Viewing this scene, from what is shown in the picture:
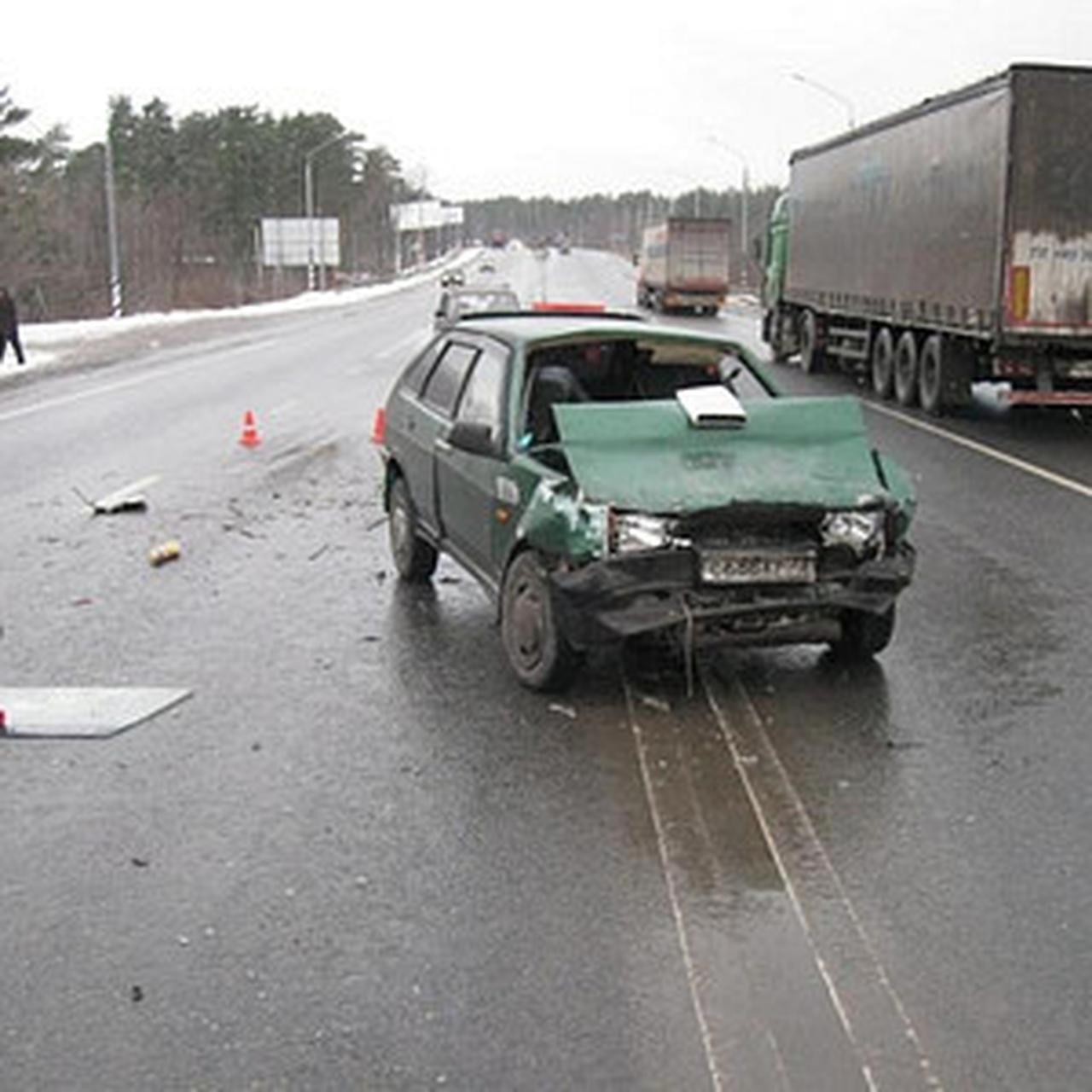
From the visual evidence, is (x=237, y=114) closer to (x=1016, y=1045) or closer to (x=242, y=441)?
(x=242, y=441)

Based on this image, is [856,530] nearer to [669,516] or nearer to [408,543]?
[669,516]

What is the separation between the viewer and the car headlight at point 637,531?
617 cm

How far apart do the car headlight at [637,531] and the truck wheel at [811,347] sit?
19.9 metres

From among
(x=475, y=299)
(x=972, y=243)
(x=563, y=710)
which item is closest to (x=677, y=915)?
(x=563, y=710)

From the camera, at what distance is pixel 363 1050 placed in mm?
3529

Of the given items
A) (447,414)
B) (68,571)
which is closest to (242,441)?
(68,571)

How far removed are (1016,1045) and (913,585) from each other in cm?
551

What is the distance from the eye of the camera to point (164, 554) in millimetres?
9719

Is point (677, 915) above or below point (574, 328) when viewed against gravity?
below

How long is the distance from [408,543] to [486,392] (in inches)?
62.4

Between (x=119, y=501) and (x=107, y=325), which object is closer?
(x=119, y=501)

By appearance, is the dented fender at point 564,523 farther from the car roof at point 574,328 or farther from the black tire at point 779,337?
the black tire at point 779,337

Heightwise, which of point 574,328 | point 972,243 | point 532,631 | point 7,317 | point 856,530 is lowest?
point 532,631

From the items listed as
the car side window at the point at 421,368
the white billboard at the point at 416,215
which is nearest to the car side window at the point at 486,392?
the car side window at the point at 421,368
